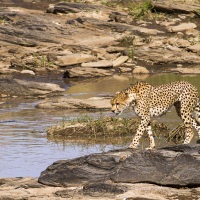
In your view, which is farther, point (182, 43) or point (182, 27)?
point (182, 27)

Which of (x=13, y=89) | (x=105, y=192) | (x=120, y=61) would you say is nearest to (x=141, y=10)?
(x=120, y=61)

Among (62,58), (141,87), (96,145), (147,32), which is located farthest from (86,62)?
(141,87)

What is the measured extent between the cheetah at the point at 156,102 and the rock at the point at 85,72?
12.5m

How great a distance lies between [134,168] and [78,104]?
33.1 ft

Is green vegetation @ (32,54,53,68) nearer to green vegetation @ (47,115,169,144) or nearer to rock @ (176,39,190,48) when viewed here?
rock @ (176,39,190,48)

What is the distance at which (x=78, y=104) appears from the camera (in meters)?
20.6

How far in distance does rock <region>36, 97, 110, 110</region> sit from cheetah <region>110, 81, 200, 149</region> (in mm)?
6636

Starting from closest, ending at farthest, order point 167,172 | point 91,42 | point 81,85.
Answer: point 167,172 < point 81,85 < point 91,42

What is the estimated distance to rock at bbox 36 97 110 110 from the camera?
20.5 m

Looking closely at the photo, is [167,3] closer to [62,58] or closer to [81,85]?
[62,58]

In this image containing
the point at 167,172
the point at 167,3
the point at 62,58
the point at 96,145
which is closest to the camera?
the point at 167,172

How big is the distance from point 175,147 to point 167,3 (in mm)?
24825

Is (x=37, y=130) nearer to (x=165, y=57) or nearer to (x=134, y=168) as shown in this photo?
(x=134, y=168)

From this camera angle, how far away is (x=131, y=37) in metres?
31.2
